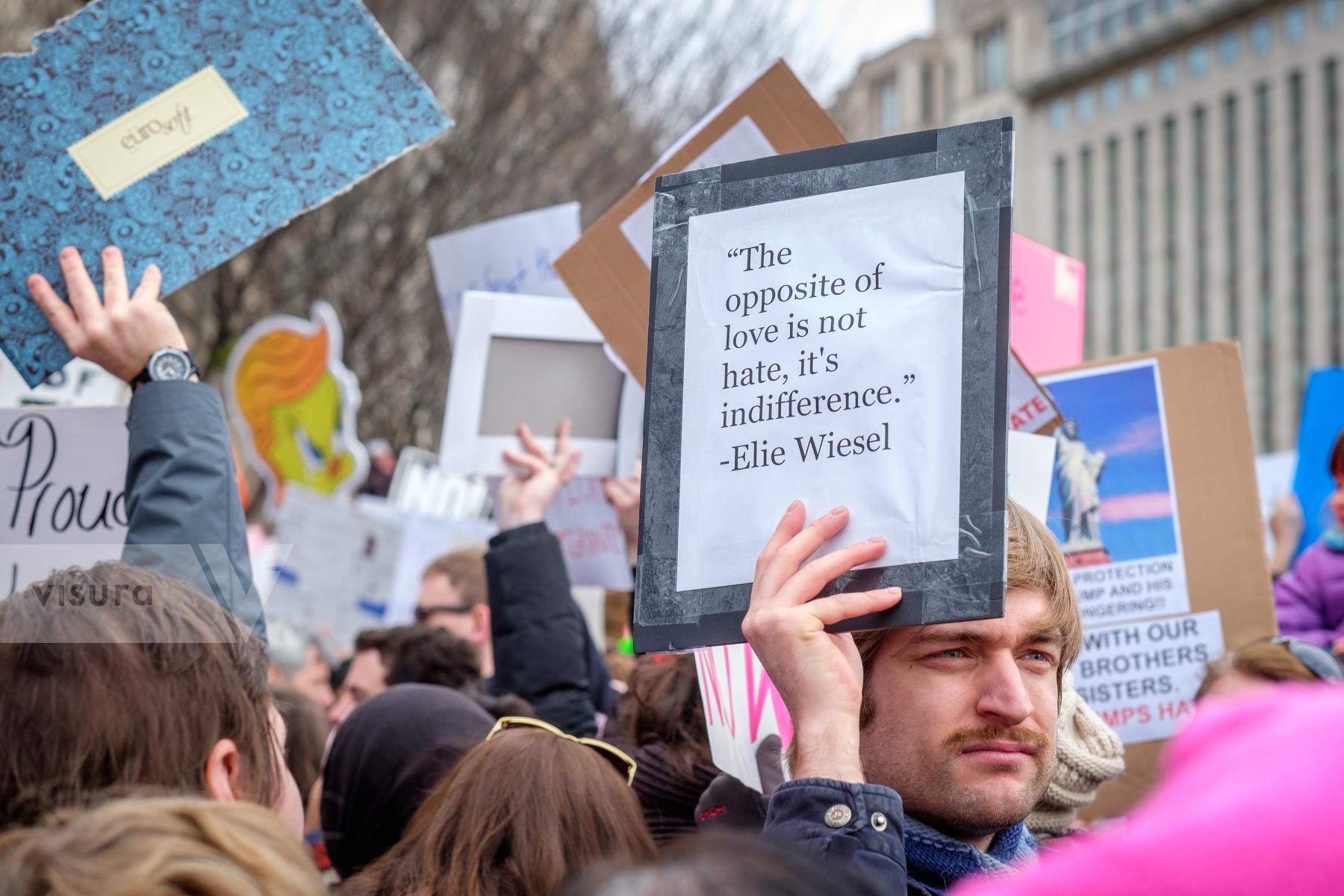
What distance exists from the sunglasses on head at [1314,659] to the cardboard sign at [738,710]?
1336 millimetres

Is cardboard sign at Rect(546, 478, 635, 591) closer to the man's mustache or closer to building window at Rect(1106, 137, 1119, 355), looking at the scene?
the man's mustache

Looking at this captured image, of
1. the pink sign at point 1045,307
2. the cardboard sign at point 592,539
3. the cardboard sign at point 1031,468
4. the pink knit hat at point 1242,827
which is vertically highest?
the pink sign at point 1045,307

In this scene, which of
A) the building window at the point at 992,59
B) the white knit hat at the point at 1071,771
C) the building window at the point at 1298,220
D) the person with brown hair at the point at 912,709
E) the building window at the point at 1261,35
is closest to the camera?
the person with brown hair at the point at 912,709

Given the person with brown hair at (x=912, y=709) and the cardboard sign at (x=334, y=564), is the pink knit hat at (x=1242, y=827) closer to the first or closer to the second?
the person with brown hair at (x=912, y=709)

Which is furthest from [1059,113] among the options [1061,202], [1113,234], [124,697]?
[124,697]

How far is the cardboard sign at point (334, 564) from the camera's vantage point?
6719 millimetres

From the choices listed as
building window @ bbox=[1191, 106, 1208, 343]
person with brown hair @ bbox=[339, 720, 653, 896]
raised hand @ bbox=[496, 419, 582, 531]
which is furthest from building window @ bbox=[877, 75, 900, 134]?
person with brown hair @ bbox=[339, 720, 653, 896]

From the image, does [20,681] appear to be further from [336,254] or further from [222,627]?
[336,254]

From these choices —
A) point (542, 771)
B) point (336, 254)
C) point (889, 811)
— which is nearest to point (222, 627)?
point (542, 771)

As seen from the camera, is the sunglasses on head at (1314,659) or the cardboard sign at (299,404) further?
the cardboard sign at (299,404)

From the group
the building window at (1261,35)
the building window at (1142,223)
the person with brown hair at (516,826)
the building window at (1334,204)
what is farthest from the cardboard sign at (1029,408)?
the building window at (1142,223)

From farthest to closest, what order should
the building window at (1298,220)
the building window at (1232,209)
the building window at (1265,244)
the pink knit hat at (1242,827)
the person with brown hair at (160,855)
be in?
the building window at (1232,209) → the building window at (1265,244) → the building window at (1298,220) → the person with brown hair at (160,855) → the pink knit hat at (1242,827)

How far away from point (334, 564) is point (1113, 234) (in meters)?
75.4

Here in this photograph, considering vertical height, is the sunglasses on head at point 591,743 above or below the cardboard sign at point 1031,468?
below
